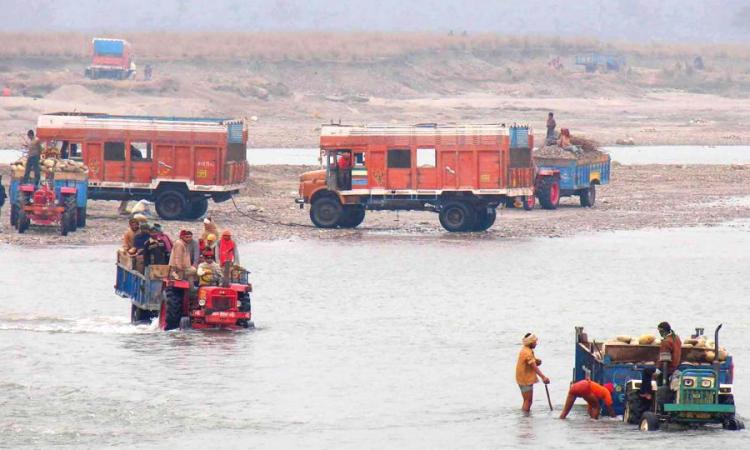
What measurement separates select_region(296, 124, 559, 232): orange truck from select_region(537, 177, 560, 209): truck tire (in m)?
5.81

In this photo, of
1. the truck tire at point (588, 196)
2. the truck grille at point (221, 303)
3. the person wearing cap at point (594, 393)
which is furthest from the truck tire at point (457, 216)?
the person wearing cap at point (594, 393)

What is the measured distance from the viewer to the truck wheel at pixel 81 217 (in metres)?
42.4

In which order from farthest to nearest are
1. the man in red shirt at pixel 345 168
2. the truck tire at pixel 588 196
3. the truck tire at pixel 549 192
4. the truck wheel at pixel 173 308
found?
the truck tire at pixel 588 196 → the truck tire at pixel 549 192 → the man in red shirt at pixel 345 168 → the truck wheel at pixel 173 308

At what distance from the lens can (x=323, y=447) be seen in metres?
21.3

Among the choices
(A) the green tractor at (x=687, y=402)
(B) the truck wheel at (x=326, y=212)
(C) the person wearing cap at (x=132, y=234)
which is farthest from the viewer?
(B) the truck wheel at (x=326, y=212)

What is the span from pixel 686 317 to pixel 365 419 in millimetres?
10528

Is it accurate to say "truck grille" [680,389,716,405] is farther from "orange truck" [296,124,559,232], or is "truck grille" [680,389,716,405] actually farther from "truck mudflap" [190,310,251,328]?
"orange truck" [296,124,559,232]

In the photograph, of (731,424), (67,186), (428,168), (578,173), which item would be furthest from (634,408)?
(578,173)

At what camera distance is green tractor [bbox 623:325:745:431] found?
20984 mm

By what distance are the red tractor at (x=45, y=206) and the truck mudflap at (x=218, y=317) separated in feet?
44.2

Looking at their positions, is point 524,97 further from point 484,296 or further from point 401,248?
point 484,296

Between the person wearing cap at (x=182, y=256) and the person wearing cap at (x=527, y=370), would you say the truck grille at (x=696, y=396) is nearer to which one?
the person wearing cap at (x=527, y=370)

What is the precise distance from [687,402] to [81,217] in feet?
79.7


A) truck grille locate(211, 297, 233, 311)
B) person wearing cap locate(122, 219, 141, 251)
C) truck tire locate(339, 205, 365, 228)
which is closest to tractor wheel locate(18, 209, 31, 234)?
truck tire locate(339, 205, 365, 228)
